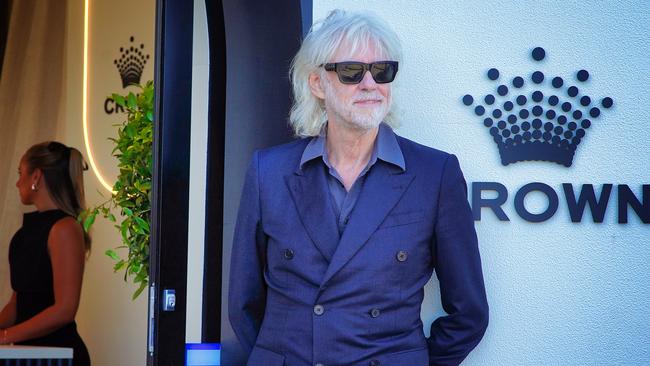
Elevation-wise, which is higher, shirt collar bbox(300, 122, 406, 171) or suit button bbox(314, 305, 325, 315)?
shirt collar bbox(300, 122, 406, 171)

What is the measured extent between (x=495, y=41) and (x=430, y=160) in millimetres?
576

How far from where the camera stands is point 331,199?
2.93 m

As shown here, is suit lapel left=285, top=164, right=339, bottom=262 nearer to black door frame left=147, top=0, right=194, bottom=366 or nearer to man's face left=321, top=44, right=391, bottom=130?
man's face left=321, top=44, right=391, bottom=130

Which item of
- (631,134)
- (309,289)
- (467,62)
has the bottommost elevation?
(309,289)

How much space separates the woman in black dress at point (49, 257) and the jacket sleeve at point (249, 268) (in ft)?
8.26

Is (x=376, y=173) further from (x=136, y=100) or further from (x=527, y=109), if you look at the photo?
(x=136, y=100)

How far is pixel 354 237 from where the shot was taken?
2811 mm

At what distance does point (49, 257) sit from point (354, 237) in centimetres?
317

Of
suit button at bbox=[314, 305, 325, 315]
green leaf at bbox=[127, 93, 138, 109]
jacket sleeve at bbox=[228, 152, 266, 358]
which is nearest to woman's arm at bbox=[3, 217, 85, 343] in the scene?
green leaf at bbox=[127, 93, 138, 109]

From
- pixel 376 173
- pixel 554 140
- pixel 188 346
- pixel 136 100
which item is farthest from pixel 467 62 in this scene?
pixel 136 100

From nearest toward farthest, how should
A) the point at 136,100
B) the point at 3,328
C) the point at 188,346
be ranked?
1. the point at 188,346
2. the point at 136,100
3. the point at 3,328

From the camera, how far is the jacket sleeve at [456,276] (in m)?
2.86

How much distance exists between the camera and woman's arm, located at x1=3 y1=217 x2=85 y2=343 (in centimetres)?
530

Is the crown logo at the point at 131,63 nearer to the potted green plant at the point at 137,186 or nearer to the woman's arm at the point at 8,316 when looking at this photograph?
the woman's arm at the point at 8,316
